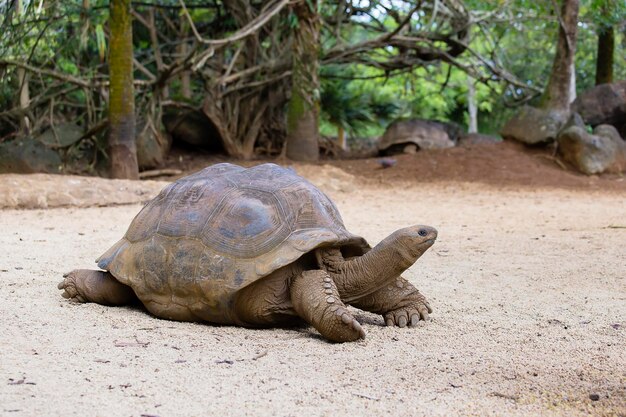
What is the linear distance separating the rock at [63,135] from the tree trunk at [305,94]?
338 cm

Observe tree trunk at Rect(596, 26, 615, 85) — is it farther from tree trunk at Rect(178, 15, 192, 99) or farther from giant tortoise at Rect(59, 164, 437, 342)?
giant tortoise at Rect(59, 164, 437, 342)

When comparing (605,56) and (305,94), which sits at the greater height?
(605,56)

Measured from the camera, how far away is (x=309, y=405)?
2.51 metres

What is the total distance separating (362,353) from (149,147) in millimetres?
9676

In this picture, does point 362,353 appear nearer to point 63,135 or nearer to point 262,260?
point 262,260

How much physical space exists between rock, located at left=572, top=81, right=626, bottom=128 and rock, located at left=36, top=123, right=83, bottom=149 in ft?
27.5

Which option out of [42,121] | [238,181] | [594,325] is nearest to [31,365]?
[238,181]

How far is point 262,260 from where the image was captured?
3.54m

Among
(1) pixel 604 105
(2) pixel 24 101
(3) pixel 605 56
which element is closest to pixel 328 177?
(2) pixel 24 101

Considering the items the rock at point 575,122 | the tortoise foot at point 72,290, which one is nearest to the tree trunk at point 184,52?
the rock at point 575,122

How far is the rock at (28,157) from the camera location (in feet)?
36.6

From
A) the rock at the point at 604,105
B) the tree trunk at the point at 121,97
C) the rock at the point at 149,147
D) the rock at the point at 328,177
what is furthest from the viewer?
the rock at the point at 604,105

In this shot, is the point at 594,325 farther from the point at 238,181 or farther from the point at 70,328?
the point at 70,328

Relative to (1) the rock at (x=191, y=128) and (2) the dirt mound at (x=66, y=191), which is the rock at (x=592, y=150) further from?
(2) the dirt mound at (x=66, y=191)
